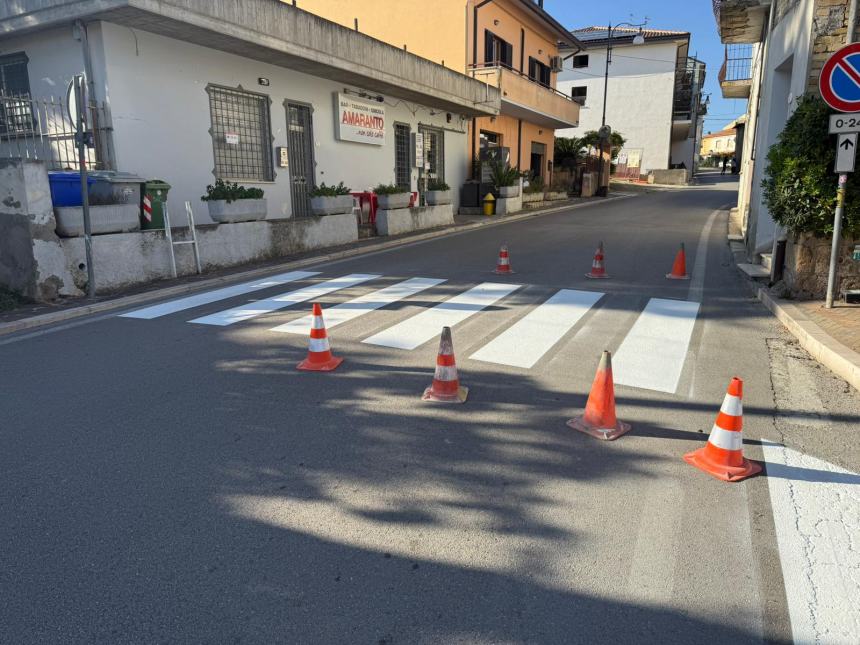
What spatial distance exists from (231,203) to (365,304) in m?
4.86

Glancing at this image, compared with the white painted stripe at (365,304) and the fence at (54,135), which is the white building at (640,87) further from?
the white painted stripe at (365,304)

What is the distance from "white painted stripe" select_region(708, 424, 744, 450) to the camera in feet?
12.1

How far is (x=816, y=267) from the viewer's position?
815cm

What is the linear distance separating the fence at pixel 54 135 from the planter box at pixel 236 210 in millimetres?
1963

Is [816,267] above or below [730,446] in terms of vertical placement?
above

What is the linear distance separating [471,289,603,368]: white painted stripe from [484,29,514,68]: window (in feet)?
63.5

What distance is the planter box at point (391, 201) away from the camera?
656 inches

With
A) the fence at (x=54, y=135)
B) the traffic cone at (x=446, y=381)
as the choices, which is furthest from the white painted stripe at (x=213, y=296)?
the traffic cone at (x=446, y=381)

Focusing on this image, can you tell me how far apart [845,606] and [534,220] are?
19744mm

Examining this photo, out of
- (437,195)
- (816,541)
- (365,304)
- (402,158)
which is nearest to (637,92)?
(402,158)

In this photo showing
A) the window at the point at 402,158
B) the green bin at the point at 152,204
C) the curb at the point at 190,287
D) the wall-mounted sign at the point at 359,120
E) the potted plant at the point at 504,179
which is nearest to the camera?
the curb at the point at 190,287

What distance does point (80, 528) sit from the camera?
3127mm

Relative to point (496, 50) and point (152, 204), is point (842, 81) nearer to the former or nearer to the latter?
point (152, 204)

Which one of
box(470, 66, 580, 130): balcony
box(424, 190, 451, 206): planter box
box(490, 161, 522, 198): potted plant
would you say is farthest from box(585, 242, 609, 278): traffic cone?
box(470, 66, 580, 130): balcony
